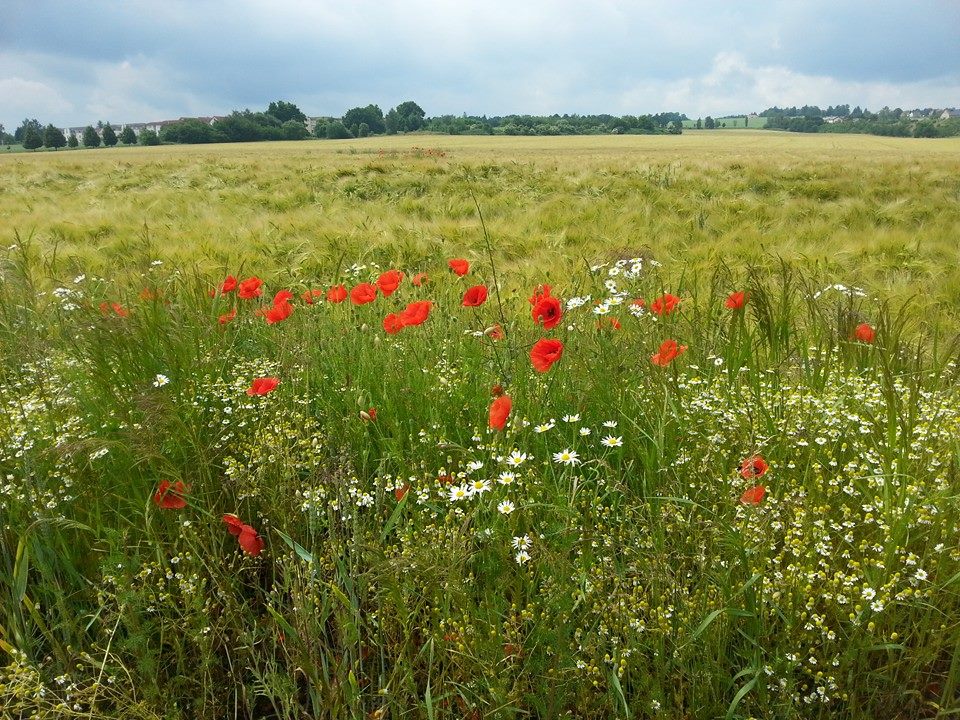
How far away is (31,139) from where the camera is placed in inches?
2549

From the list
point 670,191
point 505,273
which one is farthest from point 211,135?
point 505,273

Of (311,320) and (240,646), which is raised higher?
(311,320)

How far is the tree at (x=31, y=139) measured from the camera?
6462cm

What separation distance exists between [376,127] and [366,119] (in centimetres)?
127

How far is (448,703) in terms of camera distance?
1358mm

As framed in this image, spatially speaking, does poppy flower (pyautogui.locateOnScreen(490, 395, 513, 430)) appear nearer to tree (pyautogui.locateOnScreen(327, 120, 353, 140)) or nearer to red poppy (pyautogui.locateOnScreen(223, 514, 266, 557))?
red poppy (pyautogui.locateOnScreen(223, 514, 266, 557))

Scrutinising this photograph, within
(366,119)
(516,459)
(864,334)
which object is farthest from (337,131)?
(516,459)

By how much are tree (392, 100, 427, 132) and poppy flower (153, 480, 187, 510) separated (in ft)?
236

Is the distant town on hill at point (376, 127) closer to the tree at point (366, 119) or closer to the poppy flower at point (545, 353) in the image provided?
the tree at point (366, 119)

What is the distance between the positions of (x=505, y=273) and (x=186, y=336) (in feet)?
8.81

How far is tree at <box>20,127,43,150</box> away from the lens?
6462 cm

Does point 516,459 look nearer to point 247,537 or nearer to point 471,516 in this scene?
point 471,516

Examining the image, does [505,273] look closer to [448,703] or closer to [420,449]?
[420,449]

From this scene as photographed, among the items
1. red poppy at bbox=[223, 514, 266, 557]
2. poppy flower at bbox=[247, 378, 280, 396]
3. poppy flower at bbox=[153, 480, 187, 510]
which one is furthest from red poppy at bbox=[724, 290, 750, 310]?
poppy flower at bbox=[153, 480, 187, 510]
